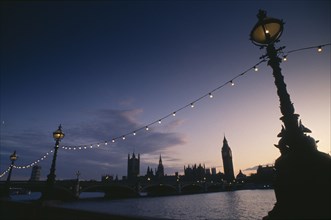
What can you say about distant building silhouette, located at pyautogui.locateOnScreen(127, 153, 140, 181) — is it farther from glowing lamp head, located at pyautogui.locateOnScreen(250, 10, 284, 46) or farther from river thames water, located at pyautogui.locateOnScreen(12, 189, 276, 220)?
glowing lamp head, located at pyautogui.locateOnScreen(250, 10, 284, 46)

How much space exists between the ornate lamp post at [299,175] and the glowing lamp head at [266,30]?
4.81 ft

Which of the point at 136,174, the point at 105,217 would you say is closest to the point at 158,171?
the point at 136,174

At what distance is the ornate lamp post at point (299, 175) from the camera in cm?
362

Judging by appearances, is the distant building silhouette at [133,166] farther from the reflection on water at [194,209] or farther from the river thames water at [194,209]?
the reflection on water at [194,209]

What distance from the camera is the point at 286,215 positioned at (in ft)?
12.3

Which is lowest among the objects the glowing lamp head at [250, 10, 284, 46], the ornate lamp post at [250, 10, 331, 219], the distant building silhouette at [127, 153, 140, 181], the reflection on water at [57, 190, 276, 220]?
the reflection on water at [57, 190, 276, 220]

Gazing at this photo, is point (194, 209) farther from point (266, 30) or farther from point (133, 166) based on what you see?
point (133, 166)

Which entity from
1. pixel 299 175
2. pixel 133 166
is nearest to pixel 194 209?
pixel 299 175

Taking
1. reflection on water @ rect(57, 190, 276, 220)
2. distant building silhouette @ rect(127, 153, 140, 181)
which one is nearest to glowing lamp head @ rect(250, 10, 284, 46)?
reflection on water @ rect(57, 190, 276, 220)

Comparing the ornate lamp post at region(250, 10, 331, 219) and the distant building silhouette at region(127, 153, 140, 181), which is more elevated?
the distant building silhouette at region(127, 153, 140, 181)

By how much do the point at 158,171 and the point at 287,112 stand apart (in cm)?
19468

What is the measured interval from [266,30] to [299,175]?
3518 mm

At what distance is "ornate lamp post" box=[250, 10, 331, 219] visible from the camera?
3623 mm

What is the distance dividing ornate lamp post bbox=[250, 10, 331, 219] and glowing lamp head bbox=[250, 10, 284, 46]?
147cm
